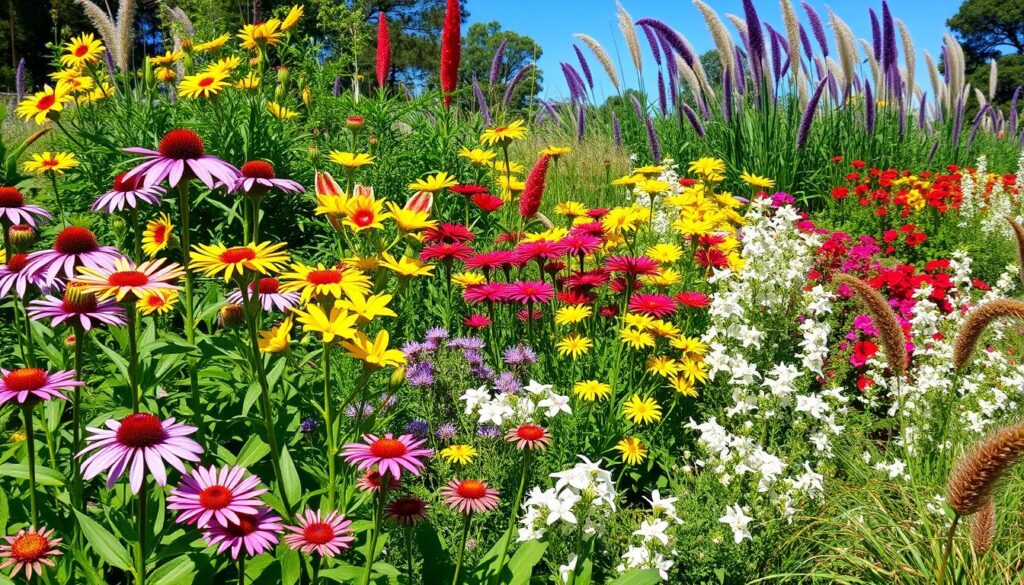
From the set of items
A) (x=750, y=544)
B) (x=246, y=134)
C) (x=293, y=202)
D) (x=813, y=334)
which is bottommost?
(x=750, y=544)

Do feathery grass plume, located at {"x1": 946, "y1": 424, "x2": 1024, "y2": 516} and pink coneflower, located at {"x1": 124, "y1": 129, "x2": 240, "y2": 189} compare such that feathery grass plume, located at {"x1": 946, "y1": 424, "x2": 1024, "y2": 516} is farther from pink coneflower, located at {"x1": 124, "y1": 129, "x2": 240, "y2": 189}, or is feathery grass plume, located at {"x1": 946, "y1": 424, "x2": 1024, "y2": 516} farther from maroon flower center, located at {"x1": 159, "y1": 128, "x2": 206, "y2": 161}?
maroon flower center, located at {"x1": 159, "y1": 128, "x2": 206, "y2": 161}

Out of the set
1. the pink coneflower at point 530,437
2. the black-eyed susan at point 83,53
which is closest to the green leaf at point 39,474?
the pink coneflower at point 530,437

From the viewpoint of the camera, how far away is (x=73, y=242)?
4.82ft

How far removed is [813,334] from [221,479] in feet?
7.90

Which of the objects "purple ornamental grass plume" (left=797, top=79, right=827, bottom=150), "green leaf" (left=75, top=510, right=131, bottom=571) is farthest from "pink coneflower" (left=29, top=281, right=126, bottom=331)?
"purple ornamental grass plume" (left=797, top=79, right=827, bottom=150)

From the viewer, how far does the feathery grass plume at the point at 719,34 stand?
7.03 m

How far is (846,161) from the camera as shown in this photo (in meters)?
7.67

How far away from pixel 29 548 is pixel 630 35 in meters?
7.81

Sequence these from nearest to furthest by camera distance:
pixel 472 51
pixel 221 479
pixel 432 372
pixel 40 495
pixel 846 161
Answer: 1. pixel 221 479
2. pixel 40 495
3. pixel 432 372
4. pixel 846 161
5. pixel 472 51

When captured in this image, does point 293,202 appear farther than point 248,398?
Yes

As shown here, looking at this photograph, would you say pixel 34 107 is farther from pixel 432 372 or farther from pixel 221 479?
pixel 221 479

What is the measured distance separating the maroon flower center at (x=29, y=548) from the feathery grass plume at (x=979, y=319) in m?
2.39

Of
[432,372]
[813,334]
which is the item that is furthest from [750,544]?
[432,372]

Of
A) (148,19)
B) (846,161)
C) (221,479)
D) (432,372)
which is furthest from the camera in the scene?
(148,19)
